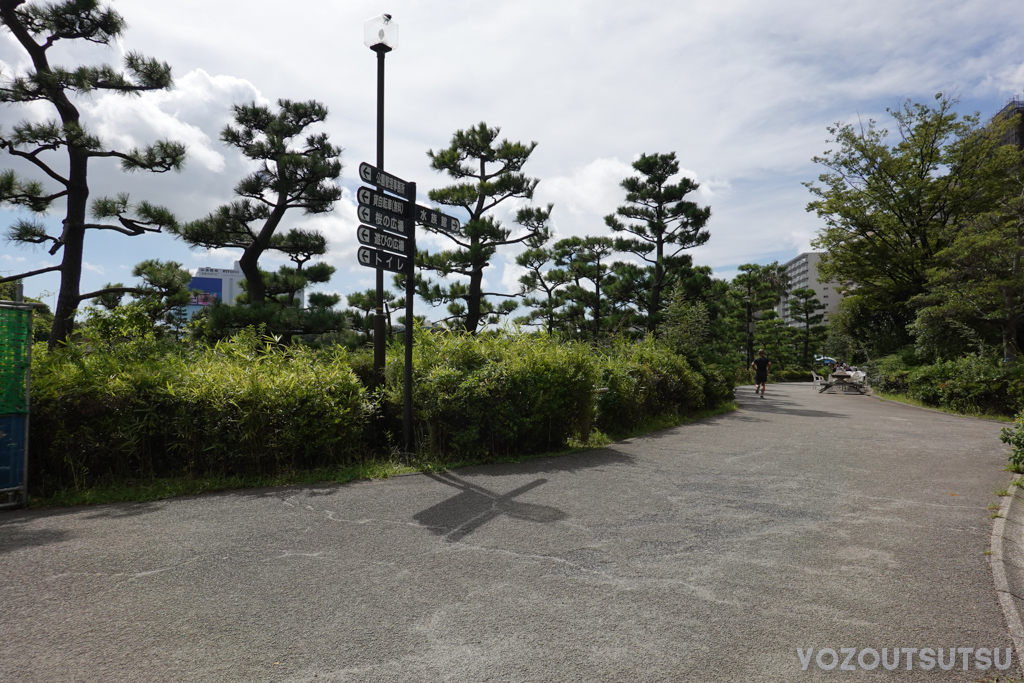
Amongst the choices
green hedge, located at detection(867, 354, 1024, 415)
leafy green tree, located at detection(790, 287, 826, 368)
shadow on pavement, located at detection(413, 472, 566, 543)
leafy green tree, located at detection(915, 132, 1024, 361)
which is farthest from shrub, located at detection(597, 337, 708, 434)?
leafy green tree, located at detection(790, 287, 826, 368)

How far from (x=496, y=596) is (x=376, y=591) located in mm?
700

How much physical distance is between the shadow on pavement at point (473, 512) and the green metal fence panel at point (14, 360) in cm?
391

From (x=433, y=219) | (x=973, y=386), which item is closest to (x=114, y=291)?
(x=433, y=219)

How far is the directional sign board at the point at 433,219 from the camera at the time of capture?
24.6 ft

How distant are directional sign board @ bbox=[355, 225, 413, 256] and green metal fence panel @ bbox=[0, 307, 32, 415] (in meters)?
3.37

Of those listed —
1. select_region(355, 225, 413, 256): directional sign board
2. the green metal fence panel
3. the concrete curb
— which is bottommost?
the concrete curb

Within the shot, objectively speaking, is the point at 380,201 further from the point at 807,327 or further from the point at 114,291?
the point at 807,327

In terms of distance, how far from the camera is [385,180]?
718 centimetres

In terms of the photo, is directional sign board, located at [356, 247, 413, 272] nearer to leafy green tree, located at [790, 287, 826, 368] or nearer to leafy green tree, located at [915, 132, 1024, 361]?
leafy green tree, located at [915, 132, 1024, 361]

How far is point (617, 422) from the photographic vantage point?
975 cm

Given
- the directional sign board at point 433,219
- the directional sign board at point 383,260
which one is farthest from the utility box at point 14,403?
the directional sign board at point 433,219

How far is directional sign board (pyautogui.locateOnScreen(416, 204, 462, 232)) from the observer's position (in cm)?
748

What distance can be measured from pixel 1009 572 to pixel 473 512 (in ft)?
12.2

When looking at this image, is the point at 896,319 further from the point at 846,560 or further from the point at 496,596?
the point at 496,596
